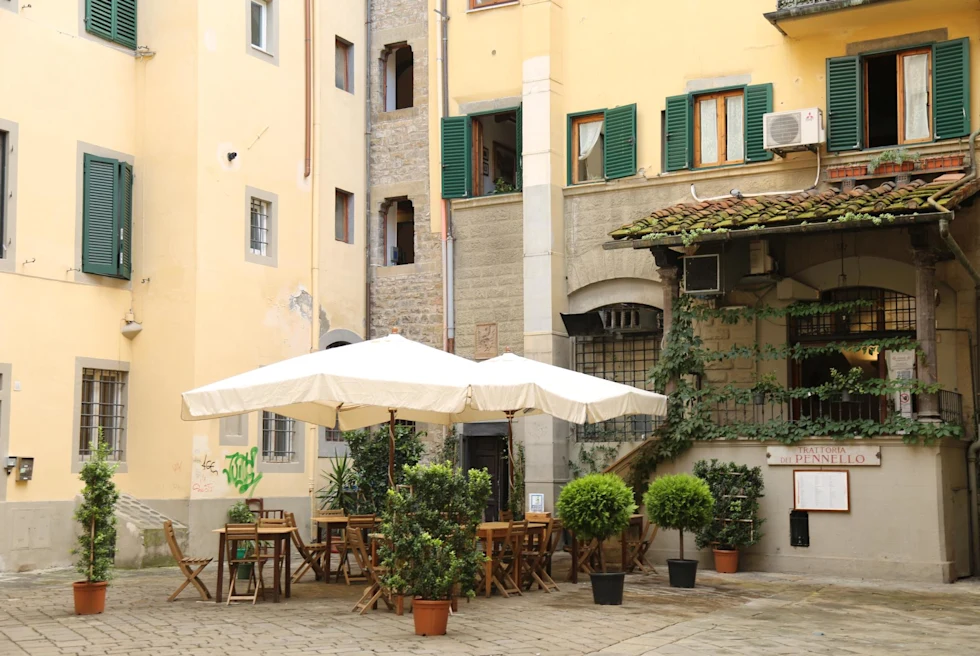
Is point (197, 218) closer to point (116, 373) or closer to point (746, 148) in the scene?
point (116, 373)

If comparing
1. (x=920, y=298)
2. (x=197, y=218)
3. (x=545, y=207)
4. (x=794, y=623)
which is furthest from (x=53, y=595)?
(x=920, y=298)

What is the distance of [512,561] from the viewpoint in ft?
40.0

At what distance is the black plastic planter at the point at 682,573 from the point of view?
12.8 metres

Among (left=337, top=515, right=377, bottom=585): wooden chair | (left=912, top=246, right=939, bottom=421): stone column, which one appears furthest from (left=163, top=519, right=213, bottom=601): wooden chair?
(left=912, top=246, right=939, bottom=421): stone column

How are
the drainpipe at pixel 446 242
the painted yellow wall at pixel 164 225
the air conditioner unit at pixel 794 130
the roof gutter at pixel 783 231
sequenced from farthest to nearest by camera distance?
the drainpipe at pixel 446 242 < the air conditioner unit at pixel 794 130 < the painted yellow wall at pixel 164 225 < the roof gutter at pixel 783 231

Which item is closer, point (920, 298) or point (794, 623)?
point (794, 623)

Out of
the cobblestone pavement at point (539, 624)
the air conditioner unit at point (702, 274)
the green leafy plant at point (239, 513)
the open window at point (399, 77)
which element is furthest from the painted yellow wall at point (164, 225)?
the air conditioner unit at point (702, 274)

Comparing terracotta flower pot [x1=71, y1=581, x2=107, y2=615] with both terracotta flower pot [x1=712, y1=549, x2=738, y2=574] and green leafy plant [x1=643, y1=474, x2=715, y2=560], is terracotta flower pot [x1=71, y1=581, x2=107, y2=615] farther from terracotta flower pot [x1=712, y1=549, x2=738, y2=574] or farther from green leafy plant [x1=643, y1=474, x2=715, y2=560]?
terracotta flower pot [x1=712, y1=549, x2=738, y2=574]

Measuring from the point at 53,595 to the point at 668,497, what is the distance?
654 cm

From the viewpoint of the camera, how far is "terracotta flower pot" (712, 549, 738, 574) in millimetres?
14711

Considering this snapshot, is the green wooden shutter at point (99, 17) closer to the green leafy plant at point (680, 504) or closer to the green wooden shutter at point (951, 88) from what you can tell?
the green leafy plant at point (680, 504)

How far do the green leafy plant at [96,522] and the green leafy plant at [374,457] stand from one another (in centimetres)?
589

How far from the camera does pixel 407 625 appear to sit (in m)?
9.83

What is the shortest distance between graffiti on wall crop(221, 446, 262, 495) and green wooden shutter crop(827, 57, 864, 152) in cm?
937
